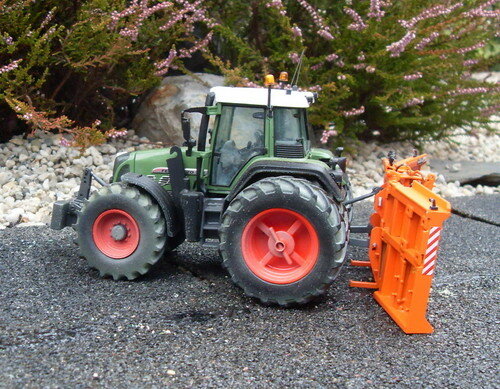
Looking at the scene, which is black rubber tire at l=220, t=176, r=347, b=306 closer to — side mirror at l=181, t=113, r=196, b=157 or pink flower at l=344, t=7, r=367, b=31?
side mirror at l=181, t=113, r=196, b=157

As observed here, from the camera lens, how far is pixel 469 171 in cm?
988

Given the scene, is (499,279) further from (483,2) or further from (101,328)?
(483,2)

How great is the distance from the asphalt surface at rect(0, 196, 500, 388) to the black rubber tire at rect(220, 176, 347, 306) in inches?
6.0

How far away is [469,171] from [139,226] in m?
6.53

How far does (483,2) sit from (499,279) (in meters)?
5.31

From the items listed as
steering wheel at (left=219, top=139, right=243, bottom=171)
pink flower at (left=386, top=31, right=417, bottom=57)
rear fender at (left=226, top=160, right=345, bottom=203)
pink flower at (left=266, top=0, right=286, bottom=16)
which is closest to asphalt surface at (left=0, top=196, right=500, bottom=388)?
rear fender at (left=226, top=160, right=345, bottom=203)

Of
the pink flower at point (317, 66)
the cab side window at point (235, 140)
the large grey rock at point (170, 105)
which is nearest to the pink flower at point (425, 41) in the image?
the pink flower at point (317, 66)

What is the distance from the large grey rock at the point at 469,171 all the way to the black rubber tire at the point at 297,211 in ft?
18.7

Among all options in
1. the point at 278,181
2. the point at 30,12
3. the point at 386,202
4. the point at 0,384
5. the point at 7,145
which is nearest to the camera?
the point at 0,384

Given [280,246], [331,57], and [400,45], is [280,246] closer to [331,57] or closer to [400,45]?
[400,45]

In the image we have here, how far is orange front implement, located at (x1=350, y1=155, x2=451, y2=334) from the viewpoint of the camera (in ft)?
13.6

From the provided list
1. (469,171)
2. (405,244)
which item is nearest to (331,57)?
(469,171)

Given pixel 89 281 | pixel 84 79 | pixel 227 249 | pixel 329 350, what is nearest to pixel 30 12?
pixel 84 79

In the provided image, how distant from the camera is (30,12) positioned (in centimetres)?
773
